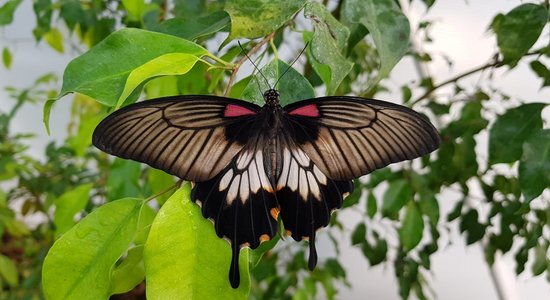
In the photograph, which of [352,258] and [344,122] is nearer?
[344,122]

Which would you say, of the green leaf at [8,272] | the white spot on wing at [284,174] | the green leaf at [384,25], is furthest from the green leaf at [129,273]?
the green leaf at [8,272]

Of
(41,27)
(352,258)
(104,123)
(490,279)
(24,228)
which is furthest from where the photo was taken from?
(352,258)

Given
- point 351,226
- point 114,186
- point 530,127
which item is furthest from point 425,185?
point 351,226

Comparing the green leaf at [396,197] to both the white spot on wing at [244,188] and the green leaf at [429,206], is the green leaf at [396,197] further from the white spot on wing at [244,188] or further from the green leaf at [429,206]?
the white spot on wing at [244,188]

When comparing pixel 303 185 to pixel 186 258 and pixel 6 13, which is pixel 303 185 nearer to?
pixel 186 258

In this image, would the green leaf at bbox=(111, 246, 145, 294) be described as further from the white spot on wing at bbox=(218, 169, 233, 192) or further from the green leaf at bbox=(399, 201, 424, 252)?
the green leaf at bbox=(399, 201, 424, 252)

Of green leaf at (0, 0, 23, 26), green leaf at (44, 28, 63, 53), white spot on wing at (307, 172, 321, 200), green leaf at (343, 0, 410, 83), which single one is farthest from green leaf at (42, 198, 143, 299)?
green leaf at (44, 28, 63, 53)

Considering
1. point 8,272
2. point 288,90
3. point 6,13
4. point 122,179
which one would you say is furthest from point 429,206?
point 8,272

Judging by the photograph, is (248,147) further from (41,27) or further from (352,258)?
(352,258)
